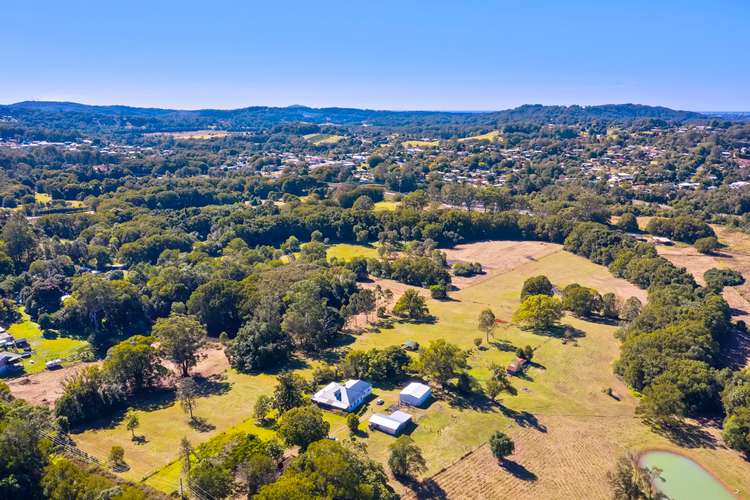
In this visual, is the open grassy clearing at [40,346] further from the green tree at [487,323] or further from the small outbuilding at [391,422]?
the green tree at [487,323]

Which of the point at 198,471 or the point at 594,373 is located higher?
the point at 198,471

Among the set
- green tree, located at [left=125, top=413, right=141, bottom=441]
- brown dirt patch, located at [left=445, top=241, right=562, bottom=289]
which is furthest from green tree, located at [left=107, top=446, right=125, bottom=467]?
brown dirt patch, located at [left=445, top=241, right=562, bottom=289]

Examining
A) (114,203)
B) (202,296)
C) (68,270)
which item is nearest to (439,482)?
(202,296)

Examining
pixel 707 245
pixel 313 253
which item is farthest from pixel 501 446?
pixel 707 245

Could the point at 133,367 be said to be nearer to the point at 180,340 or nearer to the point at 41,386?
the point at 180,340

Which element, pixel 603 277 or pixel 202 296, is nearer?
pixel 202 296

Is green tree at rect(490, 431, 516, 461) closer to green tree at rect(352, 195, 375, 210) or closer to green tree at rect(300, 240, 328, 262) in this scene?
green tree at rect(300, 240, 328, 262)

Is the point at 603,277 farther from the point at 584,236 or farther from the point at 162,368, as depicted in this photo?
the point at 162,368
